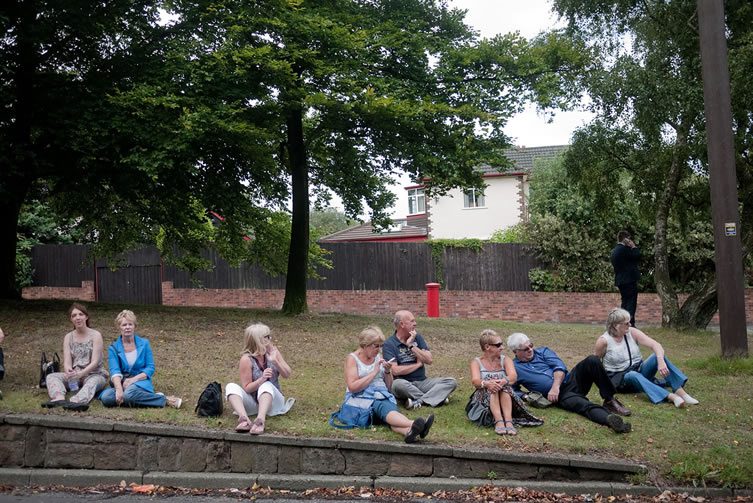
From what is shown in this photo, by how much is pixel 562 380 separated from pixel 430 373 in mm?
2599

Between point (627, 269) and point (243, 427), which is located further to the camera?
point (627, 269)

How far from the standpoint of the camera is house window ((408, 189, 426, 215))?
4178 cm

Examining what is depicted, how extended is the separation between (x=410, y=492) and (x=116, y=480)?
280 centimetres

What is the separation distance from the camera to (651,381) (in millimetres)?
9109

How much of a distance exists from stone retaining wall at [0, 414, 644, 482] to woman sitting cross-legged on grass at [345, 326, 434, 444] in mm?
428

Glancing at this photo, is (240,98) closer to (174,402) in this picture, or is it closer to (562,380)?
(174,402)

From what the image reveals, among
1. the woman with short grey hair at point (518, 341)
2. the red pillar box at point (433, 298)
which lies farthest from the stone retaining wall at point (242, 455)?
the red pillar box at point (433, 298)

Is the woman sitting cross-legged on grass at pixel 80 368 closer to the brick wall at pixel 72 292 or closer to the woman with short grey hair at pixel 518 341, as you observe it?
the woman with short grey hair at pixel 518 341

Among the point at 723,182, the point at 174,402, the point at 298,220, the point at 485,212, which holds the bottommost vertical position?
the point at 174,402

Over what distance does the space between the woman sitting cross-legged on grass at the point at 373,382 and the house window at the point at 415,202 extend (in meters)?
33.9

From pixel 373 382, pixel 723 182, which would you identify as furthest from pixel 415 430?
pixel 723 182

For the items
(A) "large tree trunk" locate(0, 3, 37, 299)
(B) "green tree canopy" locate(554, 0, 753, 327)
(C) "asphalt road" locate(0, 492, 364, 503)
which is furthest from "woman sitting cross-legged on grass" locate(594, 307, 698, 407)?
(A) "large tree trunk" locate(0, 3, 37, 299)

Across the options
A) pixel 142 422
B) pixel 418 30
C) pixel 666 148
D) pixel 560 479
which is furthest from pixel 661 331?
pixel 142 422

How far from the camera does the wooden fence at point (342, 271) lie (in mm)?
24531
